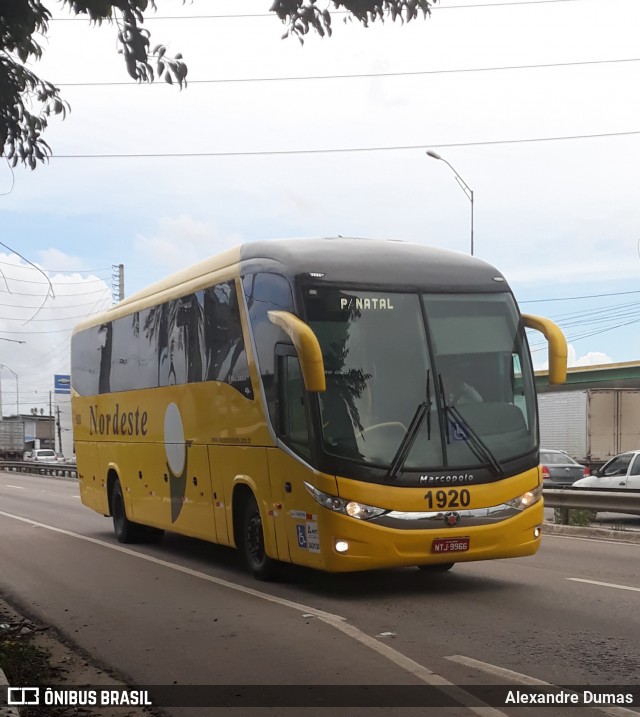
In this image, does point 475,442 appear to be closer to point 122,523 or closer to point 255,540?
point 255,540

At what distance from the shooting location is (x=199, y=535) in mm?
13602

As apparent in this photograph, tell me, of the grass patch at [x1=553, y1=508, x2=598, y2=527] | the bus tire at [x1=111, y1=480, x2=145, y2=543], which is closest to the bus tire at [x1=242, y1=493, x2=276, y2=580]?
the bus tire at [x1=111, y1=480, x2=145, y2=543]

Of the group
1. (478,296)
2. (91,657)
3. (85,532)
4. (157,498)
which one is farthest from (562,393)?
(91,657)

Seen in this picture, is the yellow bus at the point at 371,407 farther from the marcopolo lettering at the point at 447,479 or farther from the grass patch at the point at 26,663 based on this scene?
→ the grass patch at the point at 26,663

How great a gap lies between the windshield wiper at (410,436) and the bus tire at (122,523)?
768 centimetres

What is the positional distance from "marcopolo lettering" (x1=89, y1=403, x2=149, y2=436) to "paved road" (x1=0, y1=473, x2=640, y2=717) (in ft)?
6.04

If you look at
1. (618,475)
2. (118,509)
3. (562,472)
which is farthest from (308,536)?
(562,472)

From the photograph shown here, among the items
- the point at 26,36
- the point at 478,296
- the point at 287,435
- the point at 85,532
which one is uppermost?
the point at 26,36

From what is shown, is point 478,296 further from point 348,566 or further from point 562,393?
point 562,393

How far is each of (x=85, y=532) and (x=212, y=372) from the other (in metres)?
7.74

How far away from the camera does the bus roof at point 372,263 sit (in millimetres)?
10992

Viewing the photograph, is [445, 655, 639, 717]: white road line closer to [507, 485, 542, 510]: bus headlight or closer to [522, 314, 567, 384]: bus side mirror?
[507, 485, 542, 510]: bus headlight

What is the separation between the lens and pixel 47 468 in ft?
174

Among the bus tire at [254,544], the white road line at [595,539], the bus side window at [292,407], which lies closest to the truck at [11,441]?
the white road line at [595,539]
